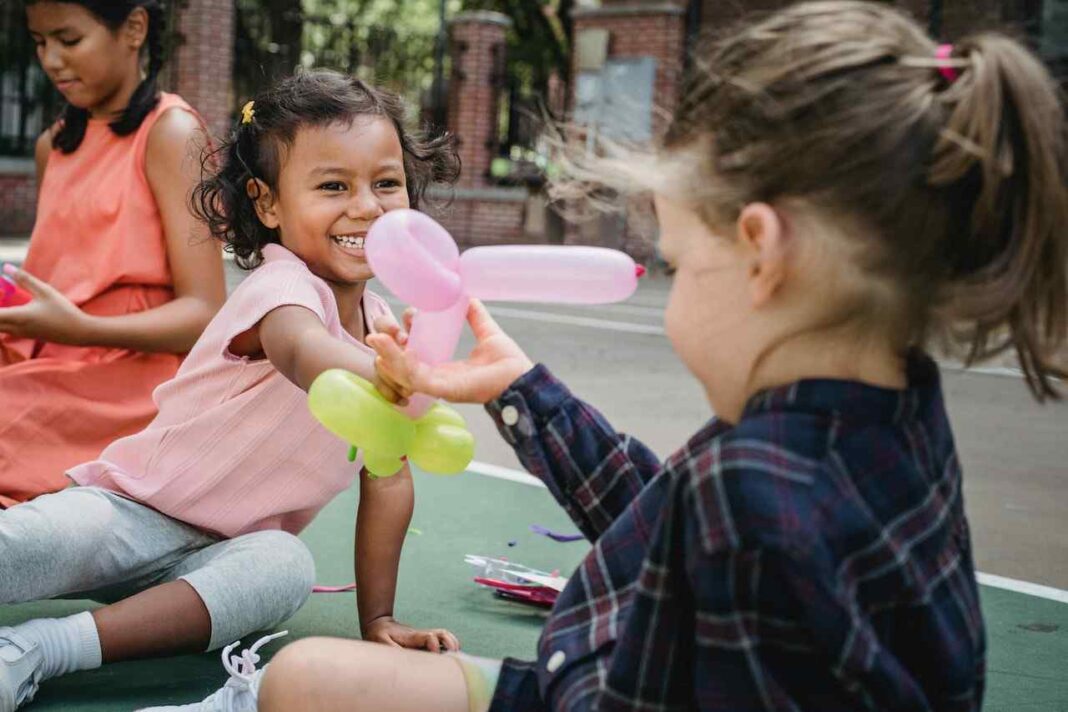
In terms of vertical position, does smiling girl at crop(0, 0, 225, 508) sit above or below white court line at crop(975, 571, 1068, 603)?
above

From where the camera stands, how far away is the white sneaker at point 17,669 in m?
2.06

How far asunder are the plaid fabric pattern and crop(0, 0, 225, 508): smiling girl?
5.68 ft

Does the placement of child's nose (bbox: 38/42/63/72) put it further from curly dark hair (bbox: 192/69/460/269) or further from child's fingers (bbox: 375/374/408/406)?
child's fingers (bbox: 375/374/408/406)

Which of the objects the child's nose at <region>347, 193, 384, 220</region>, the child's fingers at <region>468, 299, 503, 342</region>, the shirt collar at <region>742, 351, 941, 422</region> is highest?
the shirt collar at <region>742, 351, 941, 422</region>

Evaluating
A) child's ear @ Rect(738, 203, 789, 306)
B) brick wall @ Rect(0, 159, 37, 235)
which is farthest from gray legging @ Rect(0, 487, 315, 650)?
brick wall @ Rect(0, 159, 37, 235)

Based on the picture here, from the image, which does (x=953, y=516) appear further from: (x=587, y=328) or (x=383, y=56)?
(x=383, y=56)

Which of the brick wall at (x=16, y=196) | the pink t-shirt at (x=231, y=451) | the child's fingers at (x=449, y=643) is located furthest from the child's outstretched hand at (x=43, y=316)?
the brick wall at (x=16, y=196)

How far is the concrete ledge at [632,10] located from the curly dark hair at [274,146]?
13.3 metres

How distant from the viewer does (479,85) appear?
1686 centimetres

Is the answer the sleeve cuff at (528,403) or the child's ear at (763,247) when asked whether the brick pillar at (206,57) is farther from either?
the child's ear at (763,247)

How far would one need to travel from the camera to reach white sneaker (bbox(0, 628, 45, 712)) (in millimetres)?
2064

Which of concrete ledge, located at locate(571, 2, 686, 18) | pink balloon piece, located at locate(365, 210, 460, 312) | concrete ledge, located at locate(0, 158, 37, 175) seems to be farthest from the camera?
concrete ledge, located at locate(571, 2, 686, 18)

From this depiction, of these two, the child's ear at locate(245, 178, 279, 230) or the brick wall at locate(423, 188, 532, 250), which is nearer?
the child's ear at locate(245, 178, 279, 230)

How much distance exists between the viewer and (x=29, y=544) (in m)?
2.21
